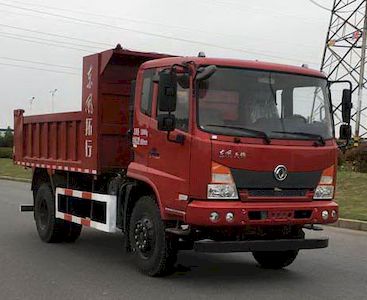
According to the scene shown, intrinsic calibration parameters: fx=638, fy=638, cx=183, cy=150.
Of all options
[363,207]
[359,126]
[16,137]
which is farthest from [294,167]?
[359,126]

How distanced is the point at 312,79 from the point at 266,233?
189 centimetres

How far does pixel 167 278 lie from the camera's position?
725 centimetres

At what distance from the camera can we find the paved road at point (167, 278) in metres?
6.56

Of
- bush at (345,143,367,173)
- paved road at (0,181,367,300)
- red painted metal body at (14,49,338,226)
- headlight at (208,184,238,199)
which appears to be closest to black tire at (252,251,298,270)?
paved road at (0,181,367,300)

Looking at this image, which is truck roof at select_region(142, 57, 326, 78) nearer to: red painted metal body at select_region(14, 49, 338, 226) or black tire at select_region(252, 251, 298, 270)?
red painted metal body at select_region(14, 49, 338, 226)

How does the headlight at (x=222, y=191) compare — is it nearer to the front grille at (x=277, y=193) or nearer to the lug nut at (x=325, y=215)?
the front grille at (x=277, y=193)

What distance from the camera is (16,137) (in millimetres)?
11492

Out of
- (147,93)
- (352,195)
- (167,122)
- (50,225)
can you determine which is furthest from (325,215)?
(352,195)

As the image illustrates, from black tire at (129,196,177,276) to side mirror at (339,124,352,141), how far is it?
2499 mm

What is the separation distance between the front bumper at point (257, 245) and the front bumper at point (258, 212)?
22 centimetres

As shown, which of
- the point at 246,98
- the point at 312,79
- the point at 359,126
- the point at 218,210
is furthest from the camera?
the point at 359,126

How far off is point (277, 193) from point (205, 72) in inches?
59.8

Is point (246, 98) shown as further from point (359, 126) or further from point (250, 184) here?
→ point (359, 126)

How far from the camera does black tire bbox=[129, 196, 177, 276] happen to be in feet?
23.3
